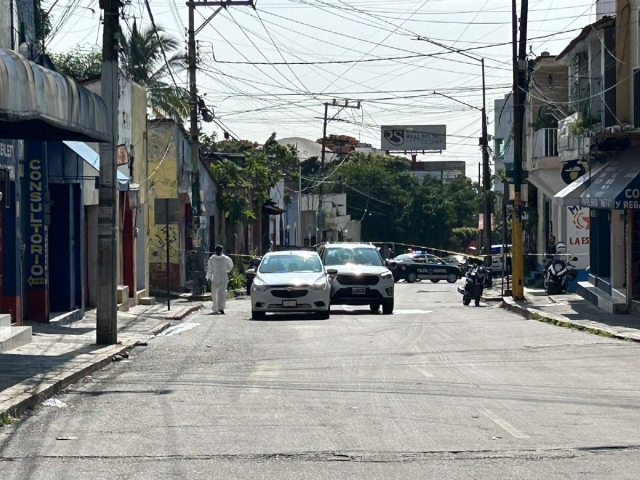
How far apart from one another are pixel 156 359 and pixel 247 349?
175cm

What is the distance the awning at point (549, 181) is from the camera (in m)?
37.5

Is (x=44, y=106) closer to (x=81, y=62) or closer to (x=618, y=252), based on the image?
(x=618, y=252)

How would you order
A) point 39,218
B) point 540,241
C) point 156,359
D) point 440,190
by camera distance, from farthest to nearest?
1. point 440,190
2. point 540,241
3. point 39,218
4. point 156,359

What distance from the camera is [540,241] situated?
4538cm

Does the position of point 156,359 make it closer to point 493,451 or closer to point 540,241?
point 493,451

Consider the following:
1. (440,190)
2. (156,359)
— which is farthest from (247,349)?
(440,190)

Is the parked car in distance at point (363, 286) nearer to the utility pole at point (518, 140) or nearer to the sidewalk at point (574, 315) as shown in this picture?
the sidewalk at point (574, 315)

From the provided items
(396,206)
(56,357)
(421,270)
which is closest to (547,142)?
(421,270)

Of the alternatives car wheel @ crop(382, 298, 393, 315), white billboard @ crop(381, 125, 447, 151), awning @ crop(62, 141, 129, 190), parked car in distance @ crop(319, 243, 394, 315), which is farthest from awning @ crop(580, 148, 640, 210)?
white billboard @ crop(381, 125, 447, 151)

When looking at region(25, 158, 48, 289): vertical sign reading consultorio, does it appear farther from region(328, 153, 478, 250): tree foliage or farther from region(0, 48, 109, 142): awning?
region(328, 153, 478, 250): tree foliage

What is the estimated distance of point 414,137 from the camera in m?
117

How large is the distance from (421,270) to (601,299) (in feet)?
110

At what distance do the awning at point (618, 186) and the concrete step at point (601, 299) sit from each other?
7.71ft

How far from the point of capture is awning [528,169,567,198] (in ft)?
123
